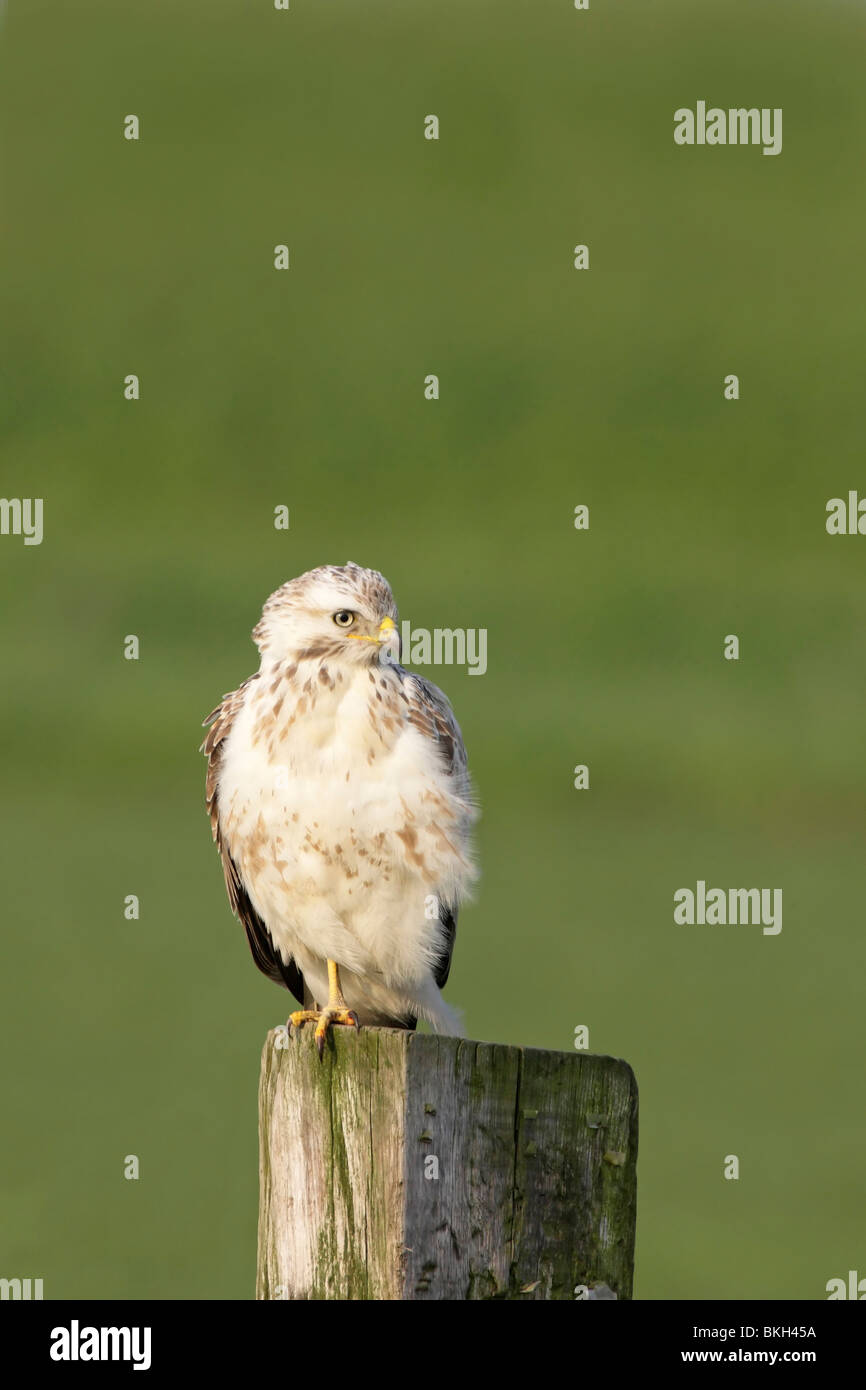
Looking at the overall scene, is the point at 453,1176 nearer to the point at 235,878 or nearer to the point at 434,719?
the point at 434,719

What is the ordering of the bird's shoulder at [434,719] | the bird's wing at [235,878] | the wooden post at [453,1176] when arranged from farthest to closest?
the bird's wing at [235,878], the bird's shoulder at [434,719], the wooden post at [453,1176]

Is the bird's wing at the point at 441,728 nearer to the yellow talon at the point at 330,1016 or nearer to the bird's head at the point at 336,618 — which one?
the bird's head at the point at 336,618

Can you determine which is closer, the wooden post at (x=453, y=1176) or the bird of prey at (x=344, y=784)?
the wooden post at (x=453, y=1176)

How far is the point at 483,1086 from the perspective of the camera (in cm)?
518

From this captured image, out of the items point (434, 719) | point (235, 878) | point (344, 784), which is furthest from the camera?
point (235, 878)

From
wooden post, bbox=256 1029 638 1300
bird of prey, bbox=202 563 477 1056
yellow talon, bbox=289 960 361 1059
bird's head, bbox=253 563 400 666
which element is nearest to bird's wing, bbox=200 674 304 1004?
bird of prey, bbox=202 563 477 1056

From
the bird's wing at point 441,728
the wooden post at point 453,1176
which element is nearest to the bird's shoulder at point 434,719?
the bird's wing at point 441,728

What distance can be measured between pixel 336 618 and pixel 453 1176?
2814 mm

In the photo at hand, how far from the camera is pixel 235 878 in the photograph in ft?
27.4

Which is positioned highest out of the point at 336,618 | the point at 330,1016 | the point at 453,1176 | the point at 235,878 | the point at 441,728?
the point at 336,618

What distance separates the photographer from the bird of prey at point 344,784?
24.5 feet

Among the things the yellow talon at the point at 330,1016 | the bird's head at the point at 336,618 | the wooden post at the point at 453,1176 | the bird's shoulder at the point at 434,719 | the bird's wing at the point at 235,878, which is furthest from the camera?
the bird's wing at the point at 235,878

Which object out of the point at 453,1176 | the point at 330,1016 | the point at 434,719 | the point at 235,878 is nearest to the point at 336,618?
the point at 434,719
